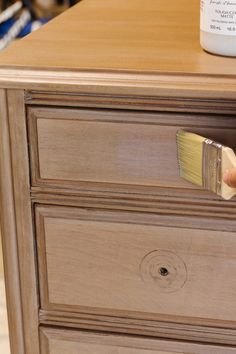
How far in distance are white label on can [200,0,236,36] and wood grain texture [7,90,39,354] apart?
20 cm

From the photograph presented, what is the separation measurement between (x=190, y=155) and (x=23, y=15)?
1.55 metres

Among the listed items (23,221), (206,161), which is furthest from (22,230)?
(206,161)

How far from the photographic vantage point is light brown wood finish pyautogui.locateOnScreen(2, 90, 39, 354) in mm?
666

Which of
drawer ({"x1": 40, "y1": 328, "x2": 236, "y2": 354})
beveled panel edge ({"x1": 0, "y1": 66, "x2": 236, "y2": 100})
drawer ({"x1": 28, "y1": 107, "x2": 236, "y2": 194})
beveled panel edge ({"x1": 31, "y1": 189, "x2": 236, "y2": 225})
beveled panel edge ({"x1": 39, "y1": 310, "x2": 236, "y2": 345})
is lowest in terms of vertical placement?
drawer ({"x1": 40, "y1": 328, "x2": 236, "y2": 354})

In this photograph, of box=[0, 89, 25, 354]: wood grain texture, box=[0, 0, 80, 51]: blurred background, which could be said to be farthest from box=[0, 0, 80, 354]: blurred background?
box=[0, 89, 25, 354]: wood grain texture

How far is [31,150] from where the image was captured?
0.67 meters

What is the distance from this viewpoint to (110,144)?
65 centimetres

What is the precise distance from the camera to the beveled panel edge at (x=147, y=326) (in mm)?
707

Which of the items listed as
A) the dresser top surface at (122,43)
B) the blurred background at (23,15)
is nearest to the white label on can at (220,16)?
the dresser top surface at (122,43)

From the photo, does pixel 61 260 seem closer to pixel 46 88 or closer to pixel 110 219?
pixel 110 219

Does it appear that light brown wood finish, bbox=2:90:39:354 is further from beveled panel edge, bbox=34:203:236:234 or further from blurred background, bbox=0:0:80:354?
blurred background, bbox=0:0:80:354

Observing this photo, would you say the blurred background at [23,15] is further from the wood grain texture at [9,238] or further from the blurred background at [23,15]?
the wood grain texture at [9,238]

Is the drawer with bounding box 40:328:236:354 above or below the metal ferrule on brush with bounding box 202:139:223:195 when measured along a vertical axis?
below

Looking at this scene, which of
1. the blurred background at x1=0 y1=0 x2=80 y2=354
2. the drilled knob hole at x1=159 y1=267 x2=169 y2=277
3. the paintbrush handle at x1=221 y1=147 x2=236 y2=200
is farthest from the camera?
the blurred background at x1=0 y1=0 x2=80 y2=354
